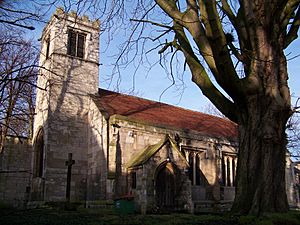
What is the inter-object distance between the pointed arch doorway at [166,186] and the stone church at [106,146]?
0.05m

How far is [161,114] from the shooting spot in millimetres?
22844

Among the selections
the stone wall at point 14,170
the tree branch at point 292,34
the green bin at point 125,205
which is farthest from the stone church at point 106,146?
the tree branch at point 292,34

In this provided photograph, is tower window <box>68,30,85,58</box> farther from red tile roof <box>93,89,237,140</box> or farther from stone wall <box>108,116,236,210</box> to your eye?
stone wall <box>108,116,236,210</box>

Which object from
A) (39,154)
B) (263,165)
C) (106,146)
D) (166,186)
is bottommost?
(166,186)

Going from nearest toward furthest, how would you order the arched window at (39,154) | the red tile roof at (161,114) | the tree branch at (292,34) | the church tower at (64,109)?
the tree branch at (292,34) < the church tower at (64,109) < the arched window at (39,154) < the red tile roof at (161,114)

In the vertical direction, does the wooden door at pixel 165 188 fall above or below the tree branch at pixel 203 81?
below

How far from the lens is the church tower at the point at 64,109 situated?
18328 millimetres

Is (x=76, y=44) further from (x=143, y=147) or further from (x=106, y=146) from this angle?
(x=143, y=147)

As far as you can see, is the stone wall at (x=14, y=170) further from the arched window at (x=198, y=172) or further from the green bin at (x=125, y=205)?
the arched window at (x=198, y=172)

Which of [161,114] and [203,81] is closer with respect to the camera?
[203,81]

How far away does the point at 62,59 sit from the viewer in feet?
68.0

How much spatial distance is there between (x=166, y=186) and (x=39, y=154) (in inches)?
310

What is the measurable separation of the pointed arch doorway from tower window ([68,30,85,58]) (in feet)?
30.1

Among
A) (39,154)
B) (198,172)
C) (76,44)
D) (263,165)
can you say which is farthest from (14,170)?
(263,165)
